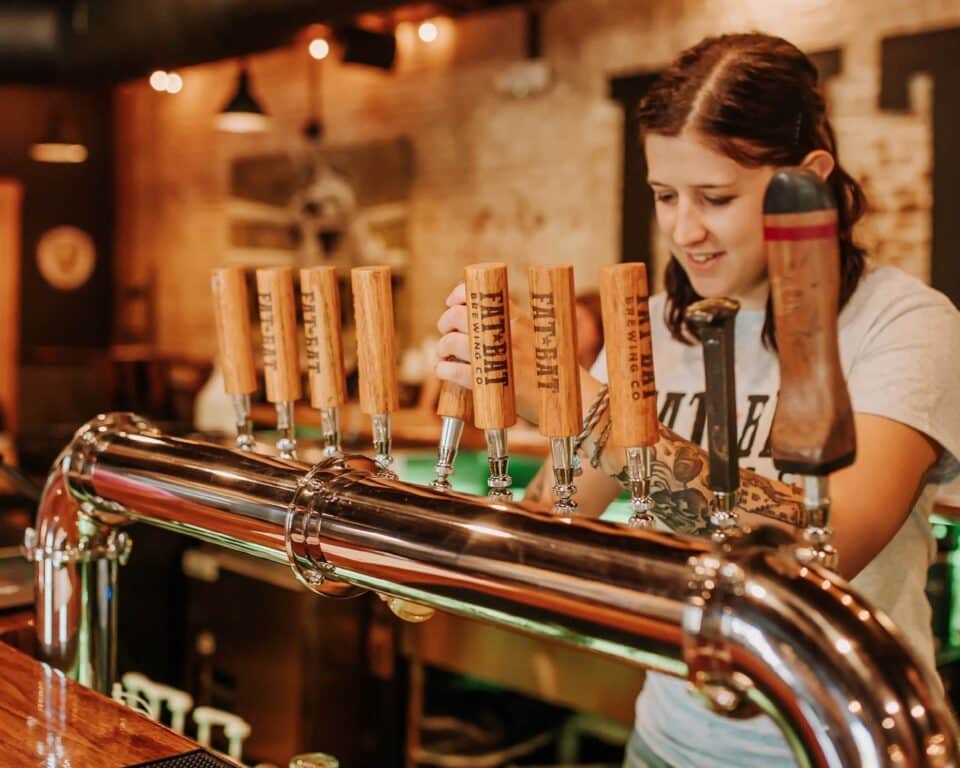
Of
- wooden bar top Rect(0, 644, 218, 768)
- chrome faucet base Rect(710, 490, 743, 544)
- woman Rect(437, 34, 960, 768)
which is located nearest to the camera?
chrome faucet base Rect(710, 490, 743, 544)

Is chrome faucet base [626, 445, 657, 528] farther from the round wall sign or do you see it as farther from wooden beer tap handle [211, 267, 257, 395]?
the round wall sign

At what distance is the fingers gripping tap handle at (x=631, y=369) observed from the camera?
0.74 m

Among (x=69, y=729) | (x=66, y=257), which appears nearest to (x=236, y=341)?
(x=69, y=729)

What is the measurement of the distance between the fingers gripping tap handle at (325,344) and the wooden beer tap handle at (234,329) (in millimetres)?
75

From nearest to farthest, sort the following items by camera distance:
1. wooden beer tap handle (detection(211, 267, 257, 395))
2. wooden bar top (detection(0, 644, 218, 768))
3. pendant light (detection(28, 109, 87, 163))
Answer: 1. wooden bar top (detection(0, 644, 218, 768))
2. wooden beer tap handle (detection(211, 267, 257, 395))
3. pendant light (detection(28, 109, 87, 163))

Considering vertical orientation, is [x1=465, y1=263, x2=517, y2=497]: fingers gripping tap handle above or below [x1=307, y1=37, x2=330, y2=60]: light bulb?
below

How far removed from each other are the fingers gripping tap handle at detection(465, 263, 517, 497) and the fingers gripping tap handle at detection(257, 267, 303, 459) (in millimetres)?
223

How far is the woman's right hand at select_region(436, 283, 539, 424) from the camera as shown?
2.80 feet

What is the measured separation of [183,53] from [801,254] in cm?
563

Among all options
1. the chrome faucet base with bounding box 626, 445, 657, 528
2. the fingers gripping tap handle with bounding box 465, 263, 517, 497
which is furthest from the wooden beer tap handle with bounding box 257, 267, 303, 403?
the chrome faucet base with bounding box 626, 445, 657, 528

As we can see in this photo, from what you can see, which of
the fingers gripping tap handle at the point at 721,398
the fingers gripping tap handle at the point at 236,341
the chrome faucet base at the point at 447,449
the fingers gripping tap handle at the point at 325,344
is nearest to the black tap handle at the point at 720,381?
the fingers gripping tap handle at the point at 721,398

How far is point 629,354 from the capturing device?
0.75 meters

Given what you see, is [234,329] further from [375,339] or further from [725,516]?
[725,516]

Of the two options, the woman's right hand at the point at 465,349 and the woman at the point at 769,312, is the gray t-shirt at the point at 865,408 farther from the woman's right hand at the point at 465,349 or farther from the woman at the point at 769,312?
the woman's right hand at the point at 465,349
